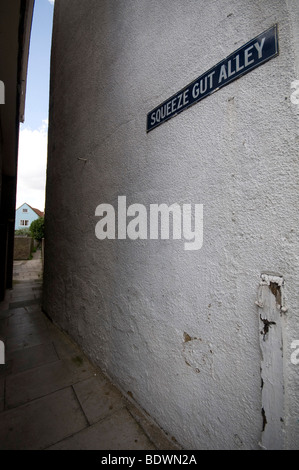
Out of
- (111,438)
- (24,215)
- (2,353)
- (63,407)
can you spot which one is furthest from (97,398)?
(24,215)

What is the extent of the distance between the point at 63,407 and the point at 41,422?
0.66ft

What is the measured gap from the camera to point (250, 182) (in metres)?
1.10

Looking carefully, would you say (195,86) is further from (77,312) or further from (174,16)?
(77,312)

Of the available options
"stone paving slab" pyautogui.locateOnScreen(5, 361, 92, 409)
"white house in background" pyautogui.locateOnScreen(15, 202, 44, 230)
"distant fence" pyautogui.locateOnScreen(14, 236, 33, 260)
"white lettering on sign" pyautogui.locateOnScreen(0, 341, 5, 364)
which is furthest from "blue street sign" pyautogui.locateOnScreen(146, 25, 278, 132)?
"white house in background" pyautogui.locateOnScreen(15, 202, 44, 230)

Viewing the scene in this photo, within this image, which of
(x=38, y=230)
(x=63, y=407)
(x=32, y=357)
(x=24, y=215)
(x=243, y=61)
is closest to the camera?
(x=243, y=61)

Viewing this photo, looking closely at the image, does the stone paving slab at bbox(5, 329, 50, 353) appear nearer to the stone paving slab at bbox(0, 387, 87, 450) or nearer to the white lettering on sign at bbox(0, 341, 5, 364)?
the white lettering on sign at bbox(0, 341, 5, 364)

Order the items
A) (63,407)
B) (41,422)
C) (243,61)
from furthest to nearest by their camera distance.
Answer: (63,407)
(41,422)
(243,61)

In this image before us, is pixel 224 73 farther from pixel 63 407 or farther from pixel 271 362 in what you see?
pixel 63 407

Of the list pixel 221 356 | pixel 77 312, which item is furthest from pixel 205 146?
pixel 77 312

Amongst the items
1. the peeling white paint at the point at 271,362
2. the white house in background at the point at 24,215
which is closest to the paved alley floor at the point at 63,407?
the peeling white paint at the point at 271,362

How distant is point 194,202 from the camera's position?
1.40 metres

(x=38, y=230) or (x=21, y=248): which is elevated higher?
(x=38, y=230)

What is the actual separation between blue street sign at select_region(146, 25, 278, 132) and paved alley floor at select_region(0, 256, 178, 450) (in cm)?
242
